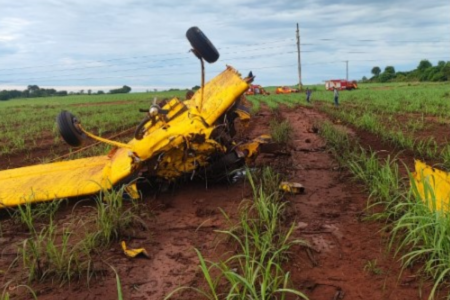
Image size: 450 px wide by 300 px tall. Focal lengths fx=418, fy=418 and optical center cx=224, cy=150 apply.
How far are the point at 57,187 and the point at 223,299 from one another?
2.51 m

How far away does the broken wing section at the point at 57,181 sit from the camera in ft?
13.1

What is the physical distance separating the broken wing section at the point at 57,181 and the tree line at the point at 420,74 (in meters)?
52.7

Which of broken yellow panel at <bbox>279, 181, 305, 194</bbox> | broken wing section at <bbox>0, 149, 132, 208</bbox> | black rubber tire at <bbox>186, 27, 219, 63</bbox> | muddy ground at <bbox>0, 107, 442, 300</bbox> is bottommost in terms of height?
muddy ground at <bbox>0, 107, 442, 300</bbox>

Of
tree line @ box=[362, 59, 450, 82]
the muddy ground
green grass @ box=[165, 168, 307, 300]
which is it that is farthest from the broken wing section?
tree line @ box=[362, 59, 450, 82]

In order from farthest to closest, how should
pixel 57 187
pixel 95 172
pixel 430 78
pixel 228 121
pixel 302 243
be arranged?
pixel 430 78
pixel 228 121
pixel 95 172
pixel 57 187
pixel 302 243

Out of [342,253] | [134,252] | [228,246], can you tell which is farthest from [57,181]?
[342,253]

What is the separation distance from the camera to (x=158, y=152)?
3.92 meters

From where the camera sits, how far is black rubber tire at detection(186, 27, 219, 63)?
3.85 meters

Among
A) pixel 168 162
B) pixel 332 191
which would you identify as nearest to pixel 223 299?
pixel 168 162

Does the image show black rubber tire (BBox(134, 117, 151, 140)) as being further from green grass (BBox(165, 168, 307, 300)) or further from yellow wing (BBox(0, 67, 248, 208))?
green grass (BBox(165, 168, 307, 300))

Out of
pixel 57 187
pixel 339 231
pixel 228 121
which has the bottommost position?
pixel 339 231

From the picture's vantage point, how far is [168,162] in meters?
4.12

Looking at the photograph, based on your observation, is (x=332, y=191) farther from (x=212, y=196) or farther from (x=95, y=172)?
(x=95, y=172)

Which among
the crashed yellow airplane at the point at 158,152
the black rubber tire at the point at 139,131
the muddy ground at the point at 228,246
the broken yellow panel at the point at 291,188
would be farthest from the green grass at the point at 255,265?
the black rubber tire at the point at 139,131
